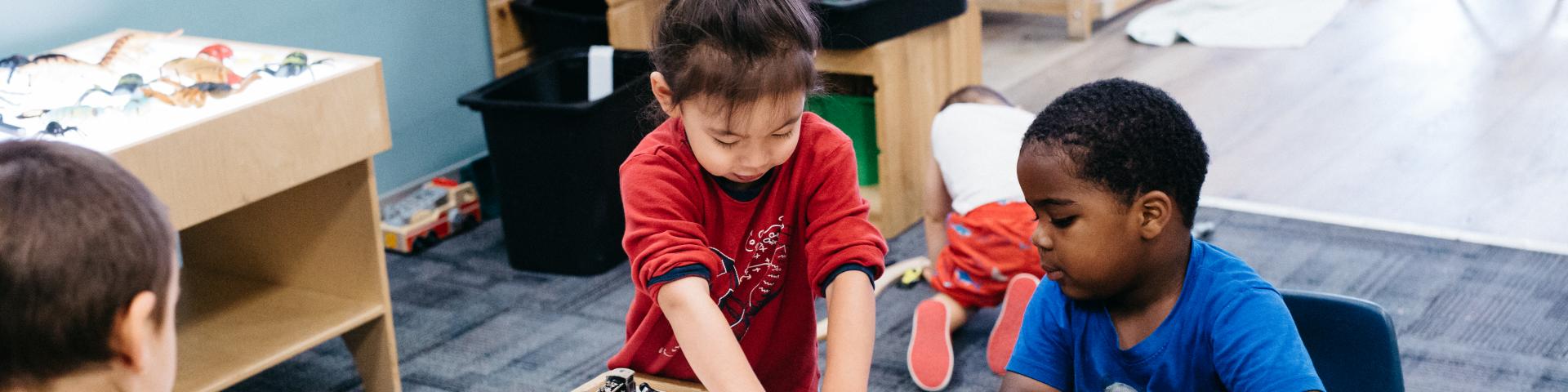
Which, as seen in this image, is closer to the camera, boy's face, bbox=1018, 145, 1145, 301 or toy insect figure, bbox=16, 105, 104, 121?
boy's face, bbox=1018, 145, 1145, 301

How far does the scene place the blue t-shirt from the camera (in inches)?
43.1

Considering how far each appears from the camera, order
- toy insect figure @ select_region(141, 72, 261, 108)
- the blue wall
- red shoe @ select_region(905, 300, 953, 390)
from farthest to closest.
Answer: the blue wall
red shoe @ select_region(905, 300, 953, 390)
toy insect figure @ select_region(141, 72, 261, 108)

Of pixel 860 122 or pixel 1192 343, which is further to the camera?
pixel 860 122

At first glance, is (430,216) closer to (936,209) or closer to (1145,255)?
(936,209)

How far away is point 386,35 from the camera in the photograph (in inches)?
121

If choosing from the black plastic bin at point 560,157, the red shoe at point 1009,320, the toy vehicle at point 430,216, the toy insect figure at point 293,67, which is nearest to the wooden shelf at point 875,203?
the black plastic bin at point 560,157

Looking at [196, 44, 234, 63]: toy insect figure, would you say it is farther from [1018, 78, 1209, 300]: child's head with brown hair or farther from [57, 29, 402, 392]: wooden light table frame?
[1018, 78, 1209, 300]: child's head with brown hair

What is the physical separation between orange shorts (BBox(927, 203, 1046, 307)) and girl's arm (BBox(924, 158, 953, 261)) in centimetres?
12

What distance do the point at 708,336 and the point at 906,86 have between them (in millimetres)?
1779

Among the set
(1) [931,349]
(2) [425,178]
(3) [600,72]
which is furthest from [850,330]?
(2) [425,178]

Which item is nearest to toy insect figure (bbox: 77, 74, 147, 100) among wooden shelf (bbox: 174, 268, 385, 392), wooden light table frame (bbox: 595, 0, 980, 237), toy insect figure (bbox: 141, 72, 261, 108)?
toy insect figure (bbox: 141, 72, 261, 108)

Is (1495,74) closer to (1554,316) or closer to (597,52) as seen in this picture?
(1554,316)

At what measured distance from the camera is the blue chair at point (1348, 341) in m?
1.28

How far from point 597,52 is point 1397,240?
170 centimetres
